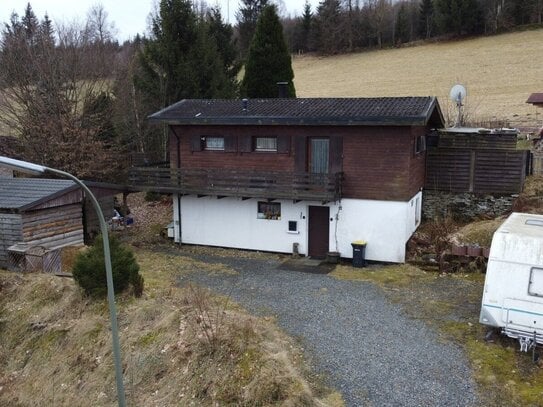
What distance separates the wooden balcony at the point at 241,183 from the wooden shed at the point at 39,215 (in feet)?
11.1

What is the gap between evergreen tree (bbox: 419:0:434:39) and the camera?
71.1 meters

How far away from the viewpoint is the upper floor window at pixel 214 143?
22.6 meters

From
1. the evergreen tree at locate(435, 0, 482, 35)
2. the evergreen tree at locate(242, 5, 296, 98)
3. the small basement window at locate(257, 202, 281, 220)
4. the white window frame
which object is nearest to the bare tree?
the evergreen tree at locate(242, 5, 296, 98)

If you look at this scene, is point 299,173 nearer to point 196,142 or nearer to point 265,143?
point 265,143

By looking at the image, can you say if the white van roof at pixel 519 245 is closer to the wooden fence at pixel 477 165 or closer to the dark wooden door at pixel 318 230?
the dark wooden door at pixel 318 230

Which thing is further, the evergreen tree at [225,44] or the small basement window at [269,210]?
the evergreen tree at [225,44]

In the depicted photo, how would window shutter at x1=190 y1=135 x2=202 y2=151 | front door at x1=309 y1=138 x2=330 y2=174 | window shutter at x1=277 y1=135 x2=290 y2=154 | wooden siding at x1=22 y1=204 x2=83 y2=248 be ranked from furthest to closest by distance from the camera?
1. window shutter at x1=190 y1=135 x2=202 y2=151
2. window shutter at x1=277 y1=135 x2=290 y2=154
3. front door at x1=309 y1=138 x2=330 y2=174
4. wooden siding at x1=22 y1=204 x2=83 y2=248

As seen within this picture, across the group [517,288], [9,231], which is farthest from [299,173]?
[9,231]

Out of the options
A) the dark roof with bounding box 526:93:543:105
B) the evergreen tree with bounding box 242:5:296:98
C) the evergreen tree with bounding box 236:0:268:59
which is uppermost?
the evergreen tree with bounding box 236:0:268:59

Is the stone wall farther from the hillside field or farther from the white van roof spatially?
the hillside field

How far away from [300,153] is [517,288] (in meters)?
11.0

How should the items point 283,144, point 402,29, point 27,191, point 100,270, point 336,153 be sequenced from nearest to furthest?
point 100,270, point 27,191, point 336,153, point 283,144, point 402,29

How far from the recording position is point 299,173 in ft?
Result: 66.6

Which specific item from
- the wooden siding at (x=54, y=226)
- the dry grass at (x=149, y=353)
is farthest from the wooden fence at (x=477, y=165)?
the wooden siding at (x=54, y=226)
